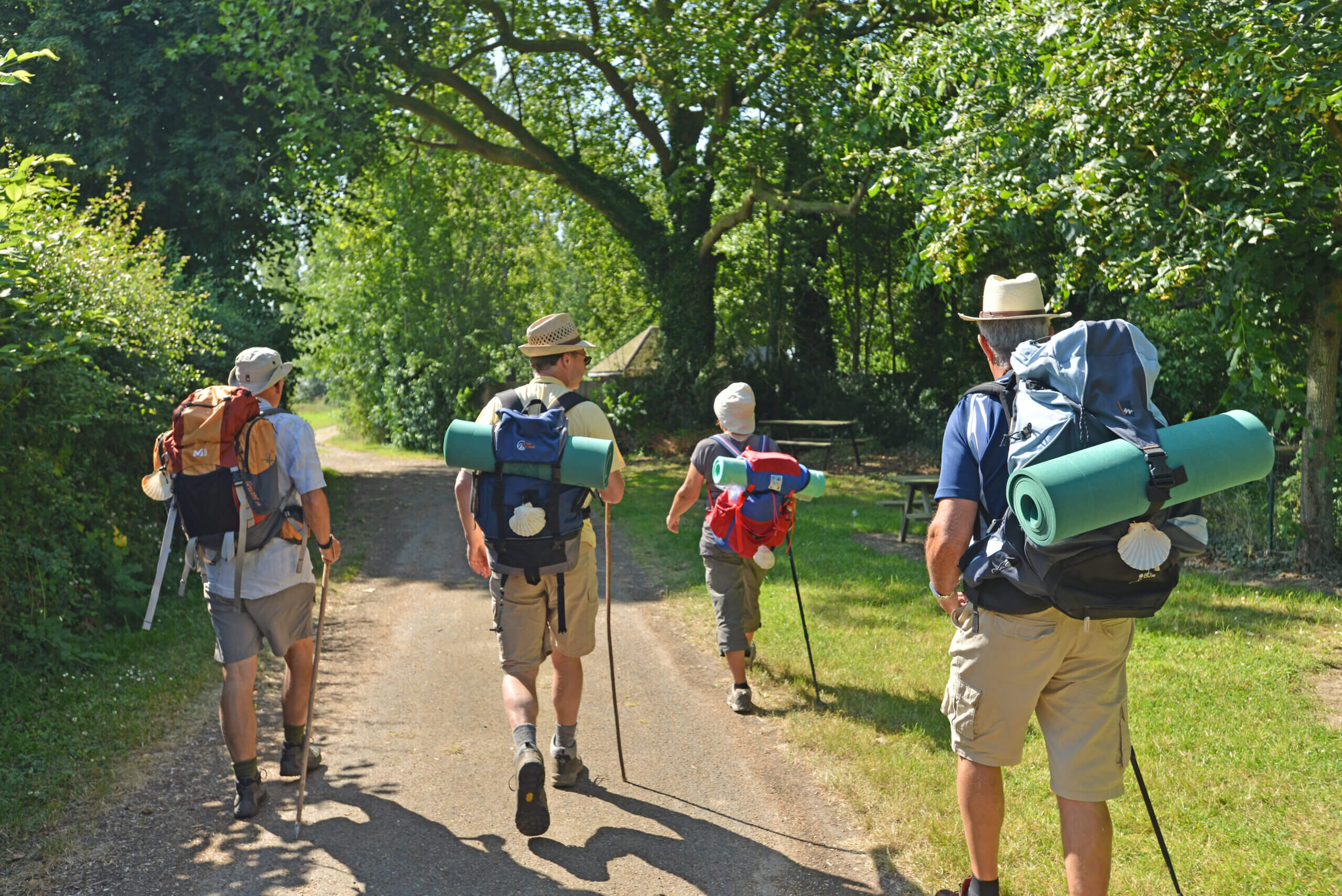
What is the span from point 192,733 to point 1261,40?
7.72 m

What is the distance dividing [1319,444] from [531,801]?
8110 millimetres

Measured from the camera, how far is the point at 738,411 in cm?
599

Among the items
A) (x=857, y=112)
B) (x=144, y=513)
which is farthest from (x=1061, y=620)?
(x=857, y=112)

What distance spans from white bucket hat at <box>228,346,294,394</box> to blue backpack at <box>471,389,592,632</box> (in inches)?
46.1

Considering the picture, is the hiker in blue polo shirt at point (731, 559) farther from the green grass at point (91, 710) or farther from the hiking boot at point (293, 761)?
the green grass at point (91, 710)

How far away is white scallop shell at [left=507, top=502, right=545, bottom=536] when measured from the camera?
14.5 feet

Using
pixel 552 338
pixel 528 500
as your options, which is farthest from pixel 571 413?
pixel 528 500

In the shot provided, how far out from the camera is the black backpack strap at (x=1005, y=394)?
3.30 m

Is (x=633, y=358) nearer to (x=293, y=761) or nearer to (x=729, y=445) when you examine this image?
(x=729, y=445)

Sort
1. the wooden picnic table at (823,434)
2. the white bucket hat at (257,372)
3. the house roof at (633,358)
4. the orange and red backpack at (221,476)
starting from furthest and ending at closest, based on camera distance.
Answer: the house roof at (633,358)
the wooden picnic table at (823,434)
the white bucket hat at (257,372)
the orange and red backpack at (221,476)

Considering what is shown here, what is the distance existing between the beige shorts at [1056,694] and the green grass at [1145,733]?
0.92m

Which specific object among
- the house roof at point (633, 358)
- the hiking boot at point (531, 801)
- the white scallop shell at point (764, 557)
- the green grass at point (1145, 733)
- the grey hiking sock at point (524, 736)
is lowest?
the green grass at point (1145, 733)

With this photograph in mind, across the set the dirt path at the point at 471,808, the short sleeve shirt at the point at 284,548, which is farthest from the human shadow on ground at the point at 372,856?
the short sleeve shirt at the point at 284,548

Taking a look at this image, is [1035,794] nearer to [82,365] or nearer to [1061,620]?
[1061,620]
